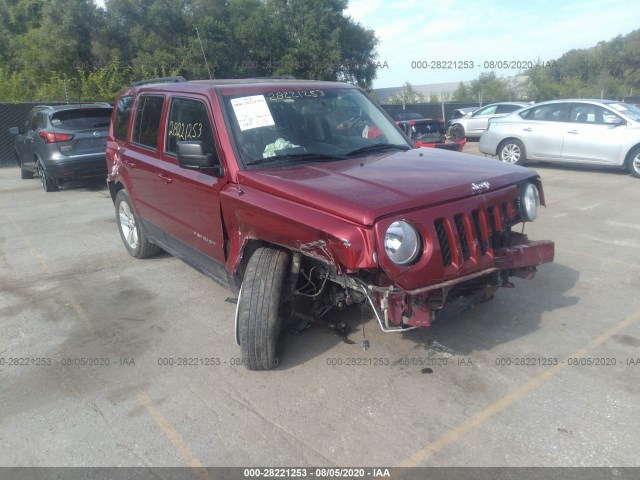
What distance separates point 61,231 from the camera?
7.82 metres

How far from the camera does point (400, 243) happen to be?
2.96 meters

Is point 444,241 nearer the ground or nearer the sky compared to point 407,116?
nearer the ground

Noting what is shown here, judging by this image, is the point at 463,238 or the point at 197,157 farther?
the point at 197,157

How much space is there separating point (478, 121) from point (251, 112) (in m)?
17.4

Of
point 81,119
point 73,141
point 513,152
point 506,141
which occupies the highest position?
point 81,119

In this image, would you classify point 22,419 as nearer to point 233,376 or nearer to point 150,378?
point 150,378

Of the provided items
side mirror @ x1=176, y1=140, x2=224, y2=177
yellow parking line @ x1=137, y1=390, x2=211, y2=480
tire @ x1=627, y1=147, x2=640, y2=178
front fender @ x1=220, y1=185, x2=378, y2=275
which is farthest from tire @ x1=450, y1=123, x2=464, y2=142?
yellow parking line @ x1=137, y1=390, x2=211, y2=480

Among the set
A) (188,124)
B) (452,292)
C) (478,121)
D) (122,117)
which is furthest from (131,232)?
(478,121)

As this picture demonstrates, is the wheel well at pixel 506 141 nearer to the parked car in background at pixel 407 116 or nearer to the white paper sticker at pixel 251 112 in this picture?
the white paper sticker at pixel 251 112

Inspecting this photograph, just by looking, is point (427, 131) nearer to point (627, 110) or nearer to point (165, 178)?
point (627, 110)

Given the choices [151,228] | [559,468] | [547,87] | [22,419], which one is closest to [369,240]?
[559,468]

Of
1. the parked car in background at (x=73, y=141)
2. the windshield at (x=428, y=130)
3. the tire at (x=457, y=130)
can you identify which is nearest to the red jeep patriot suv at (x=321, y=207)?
the parked car in background at (x=73, y=141)

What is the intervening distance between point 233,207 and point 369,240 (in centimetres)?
125

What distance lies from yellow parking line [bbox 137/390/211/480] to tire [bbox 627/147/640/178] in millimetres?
10174
